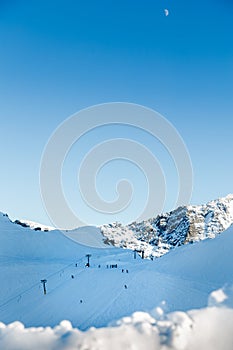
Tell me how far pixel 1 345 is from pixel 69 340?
8.84 ft

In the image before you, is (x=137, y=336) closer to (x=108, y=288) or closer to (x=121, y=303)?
(x=121, y=303)

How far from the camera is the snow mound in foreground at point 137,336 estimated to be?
10.1 m

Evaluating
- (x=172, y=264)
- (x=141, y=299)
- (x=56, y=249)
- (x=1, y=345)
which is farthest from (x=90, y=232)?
(x=1, y=345)

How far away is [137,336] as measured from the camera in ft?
34.0

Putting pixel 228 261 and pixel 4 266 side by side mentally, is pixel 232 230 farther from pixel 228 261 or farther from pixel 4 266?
pixel 4 266

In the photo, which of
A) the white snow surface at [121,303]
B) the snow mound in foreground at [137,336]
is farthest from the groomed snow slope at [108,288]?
the snow mound in foreground at [137,336]

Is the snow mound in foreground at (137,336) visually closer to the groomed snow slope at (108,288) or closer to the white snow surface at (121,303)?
the white snow surface at (121,303)

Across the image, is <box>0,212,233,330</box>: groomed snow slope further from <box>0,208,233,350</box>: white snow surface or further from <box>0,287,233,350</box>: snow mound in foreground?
<box>0,287,233,350</box>: snow mound in foreground

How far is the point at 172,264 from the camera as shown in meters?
36.6

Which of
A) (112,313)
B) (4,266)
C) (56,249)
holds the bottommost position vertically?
(112,313)

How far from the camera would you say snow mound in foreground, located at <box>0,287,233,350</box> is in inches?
396

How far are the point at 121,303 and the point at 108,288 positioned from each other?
292 inches

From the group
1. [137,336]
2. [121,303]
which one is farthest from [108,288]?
[137,336]

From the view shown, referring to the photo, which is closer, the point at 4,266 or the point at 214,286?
the point at 214,286
